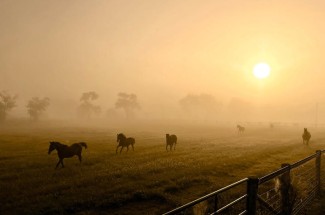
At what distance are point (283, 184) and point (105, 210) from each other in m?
8.53

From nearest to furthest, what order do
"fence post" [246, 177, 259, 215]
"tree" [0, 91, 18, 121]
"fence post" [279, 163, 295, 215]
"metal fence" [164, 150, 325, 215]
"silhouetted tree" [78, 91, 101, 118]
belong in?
1. "metal fence" [164, 150, 325, 215]
2. "fence post" [246, 177, 259, 215]
3. "fence post" [279, 163, 295, 215]
4. "tree" [0, 91, 18, 121]
5. "silhouetted tree" [78, 91, 101, 118]

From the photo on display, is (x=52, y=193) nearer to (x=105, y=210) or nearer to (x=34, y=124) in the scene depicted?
(x=105, y=210)

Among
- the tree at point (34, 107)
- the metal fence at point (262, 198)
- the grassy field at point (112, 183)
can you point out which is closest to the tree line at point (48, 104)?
the tree at point (34, 107)

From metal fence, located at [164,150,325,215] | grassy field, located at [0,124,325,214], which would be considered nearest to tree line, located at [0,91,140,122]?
grassy field, located at [0,124,325,214]

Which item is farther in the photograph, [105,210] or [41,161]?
[41,161]

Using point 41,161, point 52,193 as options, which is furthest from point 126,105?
point 52,193

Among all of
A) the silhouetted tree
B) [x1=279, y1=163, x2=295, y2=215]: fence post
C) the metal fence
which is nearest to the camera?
the metal fence

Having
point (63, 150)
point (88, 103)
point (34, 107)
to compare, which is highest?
point (88, 103)

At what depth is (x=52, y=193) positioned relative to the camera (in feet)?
53.1

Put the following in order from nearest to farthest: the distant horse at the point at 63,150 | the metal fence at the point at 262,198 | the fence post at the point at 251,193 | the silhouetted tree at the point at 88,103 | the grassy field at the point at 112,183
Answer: the metal fence at the point at 262,198 < the fence post at the point at 251,193 < the grassy field at the point at 112,183 < the distant horse at the point at 63,150 < the silhouetted tree at the point at 88,103

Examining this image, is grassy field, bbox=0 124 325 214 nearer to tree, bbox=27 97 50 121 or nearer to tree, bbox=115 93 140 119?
tree, bbox=27 97 50 121

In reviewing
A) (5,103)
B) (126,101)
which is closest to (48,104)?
(5,103)

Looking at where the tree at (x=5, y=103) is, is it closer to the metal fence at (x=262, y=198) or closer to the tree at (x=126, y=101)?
the tree at (x=126, y=101)

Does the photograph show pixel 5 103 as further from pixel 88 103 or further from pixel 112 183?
pixel 112 183
